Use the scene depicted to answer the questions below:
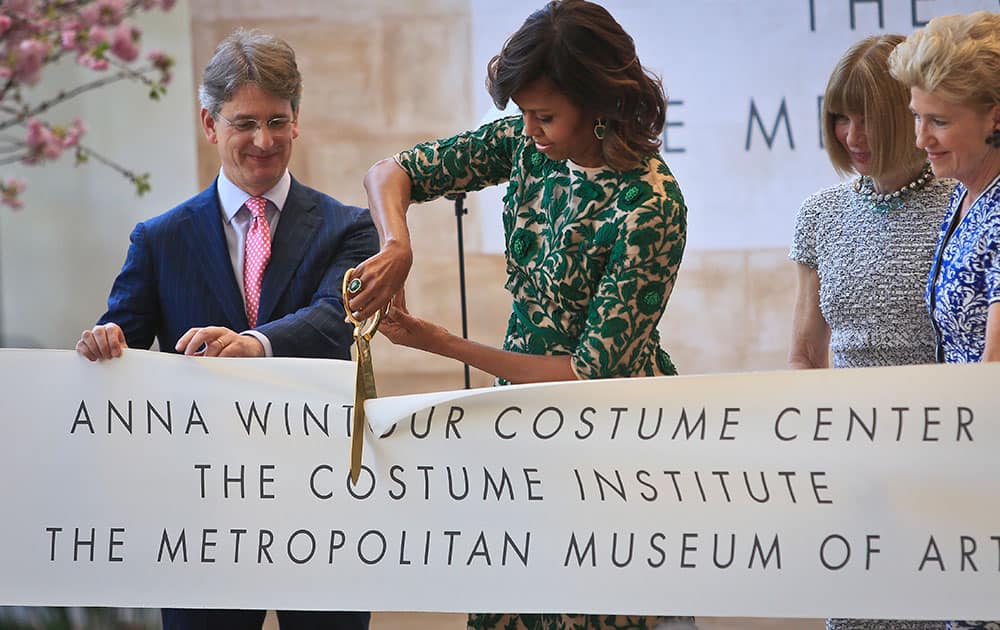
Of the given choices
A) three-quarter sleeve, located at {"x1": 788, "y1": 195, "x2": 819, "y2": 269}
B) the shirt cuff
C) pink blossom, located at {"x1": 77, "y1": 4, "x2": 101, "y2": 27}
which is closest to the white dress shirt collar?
the shirt cuff

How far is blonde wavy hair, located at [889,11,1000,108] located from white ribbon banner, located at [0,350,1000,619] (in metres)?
0.39

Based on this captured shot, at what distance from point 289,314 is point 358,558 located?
47cm

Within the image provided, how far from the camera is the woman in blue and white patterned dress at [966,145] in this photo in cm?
173

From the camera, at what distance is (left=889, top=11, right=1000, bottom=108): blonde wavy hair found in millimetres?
1731

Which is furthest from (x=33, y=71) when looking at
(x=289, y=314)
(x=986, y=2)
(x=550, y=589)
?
(x=986, y=2)

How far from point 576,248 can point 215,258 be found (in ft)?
2.21

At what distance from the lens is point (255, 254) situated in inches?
84.8

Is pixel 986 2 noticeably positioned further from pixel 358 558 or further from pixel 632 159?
pixel 358 558

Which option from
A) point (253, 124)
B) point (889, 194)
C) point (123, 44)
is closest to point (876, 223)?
point (889, 194)

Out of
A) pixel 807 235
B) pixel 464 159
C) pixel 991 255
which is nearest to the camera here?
pixel 991 255

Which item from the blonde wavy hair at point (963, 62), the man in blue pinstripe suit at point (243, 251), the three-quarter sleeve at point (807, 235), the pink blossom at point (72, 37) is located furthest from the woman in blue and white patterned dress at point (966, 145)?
the pink blossom at point (72, 37)

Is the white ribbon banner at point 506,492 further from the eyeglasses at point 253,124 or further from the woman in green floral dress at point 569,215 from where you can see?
the eyeglasses at point 253,124

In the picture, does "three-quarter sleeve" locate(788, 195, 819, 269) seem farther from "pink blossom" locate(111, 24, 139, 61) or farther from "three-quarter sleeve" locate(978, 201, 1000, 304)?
"pink blossom" locate(111, 24, 139, 61)

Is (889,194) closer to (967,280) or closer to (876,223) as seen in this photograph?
(876,223)
